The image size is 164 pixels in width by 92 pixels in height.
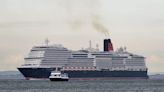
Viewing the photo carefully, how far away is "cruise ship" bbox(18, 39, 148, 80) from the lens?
16625 centimetres

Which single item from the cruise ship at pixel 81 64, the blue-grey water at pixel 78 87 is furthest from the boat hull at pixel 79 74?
the blue-grey water at pixel 78 87

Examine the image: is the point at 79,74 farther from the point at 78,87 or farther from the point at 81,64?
the point at 78,87

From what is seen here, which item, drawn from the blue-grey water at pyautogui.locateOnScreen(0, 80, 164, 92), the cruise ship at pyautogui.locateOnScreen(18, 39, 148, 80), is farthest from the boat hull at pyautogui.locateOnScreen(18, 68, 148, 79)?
the blue-grey water at pyautogui.locateOnScreen(0, 80, 164, 92)

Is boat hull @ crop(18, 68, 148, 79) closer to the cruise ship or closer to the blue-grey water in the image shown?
the cruise ship

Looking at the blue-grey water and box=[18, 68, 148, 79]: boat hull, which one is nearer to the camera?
the blue-grey water

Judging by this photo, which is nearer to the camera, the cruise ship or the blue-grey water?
the blue-grey water

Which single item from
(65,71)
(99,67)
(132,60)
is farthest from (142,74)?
(65,71)

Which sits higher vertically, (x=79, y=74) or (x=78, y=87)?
(x=79, y=74)

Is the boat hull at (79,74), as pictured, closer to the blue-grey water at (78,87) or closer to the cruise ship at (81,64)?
the cruise ship at (81,64)

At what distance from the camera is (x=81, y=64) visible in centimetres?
16862

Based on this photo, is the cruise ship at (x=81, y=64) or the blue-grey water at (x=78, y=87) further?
the cruise ship at (x=81, y=64)

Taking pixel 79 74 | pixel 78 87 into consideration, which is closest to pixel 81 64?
pixel 79 74

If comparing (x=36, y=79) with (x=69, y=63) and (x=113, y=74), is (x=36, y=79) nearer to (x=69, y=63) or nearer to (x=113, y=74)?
(x=69, y=63)

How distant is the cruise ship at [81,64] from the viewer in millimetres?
166250
